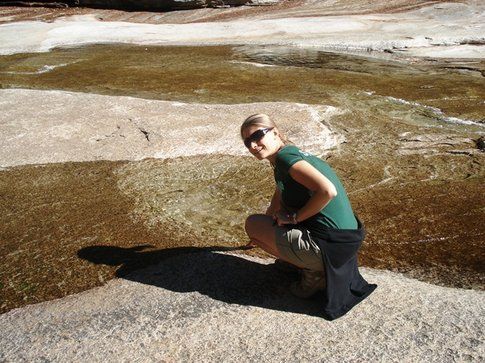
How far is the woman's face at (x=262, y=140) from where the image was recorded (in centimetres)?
350

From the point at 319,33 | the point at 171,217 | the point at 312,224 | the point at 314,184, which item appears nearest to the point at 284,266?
the point at 312,224

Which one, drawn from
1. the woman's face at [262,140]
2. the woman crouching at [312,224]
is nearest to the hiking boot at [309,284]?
the woman crouching at [312,224]

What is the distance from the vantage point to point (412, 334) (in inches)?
131

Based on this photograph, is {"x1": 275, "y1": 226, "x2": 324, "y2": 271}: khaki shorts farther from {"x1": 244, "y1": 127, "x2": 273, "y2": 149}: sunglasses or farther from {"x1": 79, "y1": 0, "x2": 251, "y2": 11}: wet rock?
{"x1": 79, "y1": 0, "x2": 251, "y2": 11}: wet rock

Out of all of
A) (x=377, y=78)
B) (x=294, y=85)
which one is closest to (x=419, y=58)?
(x=377, y=78)

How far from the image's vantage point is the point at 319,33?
17.1m

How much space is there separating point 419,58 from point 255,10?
36.5 feet

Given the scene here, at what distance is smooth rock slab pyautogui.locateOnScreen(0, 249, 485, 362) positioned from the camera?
128 inches

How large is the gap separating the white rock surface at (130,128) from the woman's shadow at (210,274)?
252 centimetres

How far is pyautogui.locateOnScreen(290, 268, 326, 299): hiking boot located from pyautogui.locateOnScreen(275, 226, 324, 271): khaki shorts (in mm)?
68

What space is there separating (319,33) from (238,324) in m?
14.9

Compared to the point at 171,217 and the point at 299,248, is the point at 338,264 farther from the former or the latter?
the point at 171,217

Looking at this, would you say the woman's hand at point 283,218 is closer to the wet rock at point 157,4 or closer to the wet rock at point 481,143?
the wet rock at point 481,143

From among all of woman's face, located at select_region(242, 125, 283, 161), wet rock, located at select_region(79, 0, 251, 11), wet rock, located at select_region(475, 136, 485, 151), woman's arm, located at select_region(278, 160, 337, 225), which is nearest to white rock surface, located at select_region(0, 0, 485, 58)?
wet rock, located at select_region(79, 0, 251, 11)
